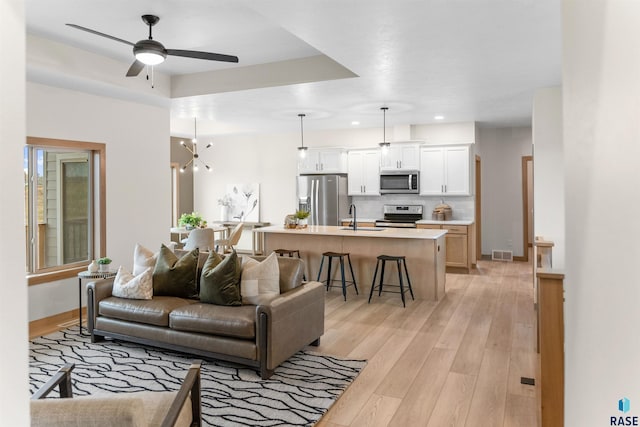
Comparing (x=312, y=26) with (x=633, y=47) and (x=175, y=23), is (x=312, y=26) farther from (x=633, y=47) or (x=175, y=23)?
(x=633, y=47)

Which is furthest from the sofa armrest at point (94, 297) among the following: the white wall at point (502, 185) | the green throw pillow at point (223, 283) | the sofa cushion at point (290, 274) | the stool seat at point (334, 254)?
the white wall at point (502, 185)

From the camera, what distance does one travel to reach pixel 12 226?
0.92 m

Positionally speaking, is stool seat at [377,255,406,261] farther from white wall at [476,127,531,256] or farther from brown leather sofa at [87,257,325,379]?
white wall at [476,127,531,256]

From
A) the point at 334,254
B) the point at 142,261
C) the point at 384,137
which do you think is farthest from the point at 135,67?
the point at 384,137

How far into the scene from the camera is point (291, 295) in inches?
149

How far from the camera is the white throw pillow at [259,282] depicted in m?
3.82

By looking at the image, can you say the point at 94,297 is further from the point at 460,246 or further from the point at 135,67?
the point at 460,246

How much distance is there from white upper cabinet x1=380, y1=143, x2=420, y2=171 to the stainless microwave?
0.11 meters

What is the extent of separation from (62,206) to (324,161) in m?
5.07

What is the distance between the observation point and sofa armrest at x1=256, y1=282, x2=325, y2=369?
3412mm

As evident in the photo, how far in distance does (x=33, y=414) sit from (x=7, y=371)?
844mm

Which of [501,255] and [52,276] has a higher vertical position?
[52,276]

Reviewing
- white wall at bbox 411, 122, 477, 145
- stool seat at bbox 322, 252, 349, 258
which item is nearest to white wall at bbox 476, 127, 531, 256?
white wall at bbox 411, 122, 477, 145

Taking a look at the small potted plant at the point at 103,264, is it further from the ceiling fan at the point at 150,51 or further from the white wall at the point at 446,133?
the white wall at the point at 446,133
